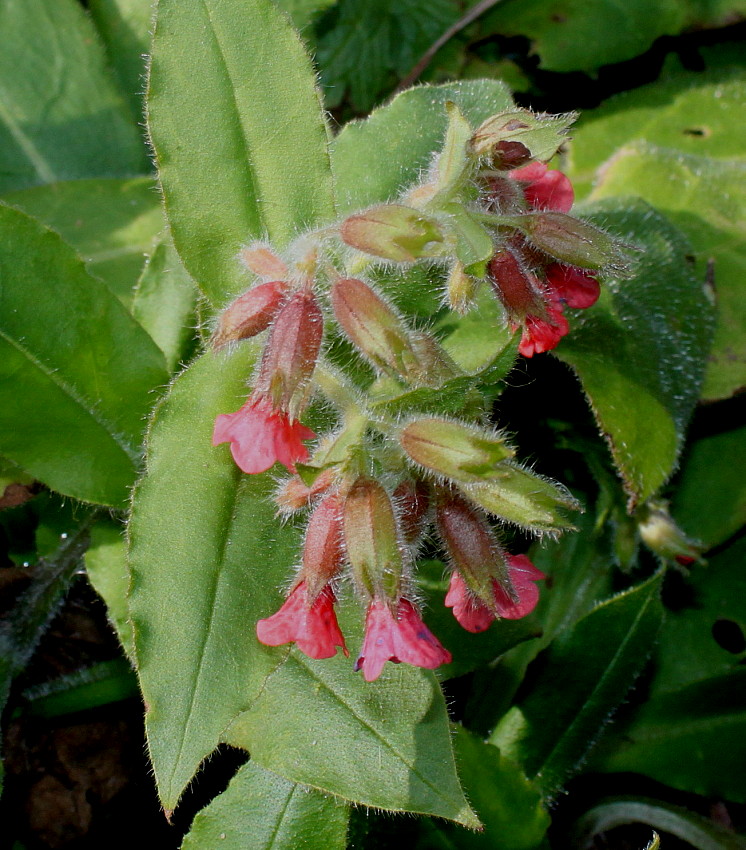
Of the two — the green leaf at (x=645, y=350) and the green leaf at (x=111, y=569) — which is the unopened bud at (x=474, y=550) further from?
the green leaf at (x=111, y=569)

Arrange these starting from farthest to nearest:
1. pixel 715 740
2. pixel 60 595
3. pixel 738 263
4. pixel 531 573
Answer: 1. pixel 738 263
2. pixel 715 740
3. pixel 60 595
4. pixel 531 573

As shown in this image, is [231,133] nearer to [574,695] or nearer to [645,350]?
[645,350]

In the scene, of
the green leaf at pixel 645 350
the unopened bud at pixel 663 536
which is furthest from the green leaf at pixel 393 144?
the unopened bud at pixel 663 536

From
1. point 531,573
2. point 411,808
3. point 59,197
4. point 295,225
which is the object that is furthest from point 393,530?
point 59,197

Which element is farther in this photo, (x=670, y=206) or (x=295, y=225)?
(x=670, y=206)

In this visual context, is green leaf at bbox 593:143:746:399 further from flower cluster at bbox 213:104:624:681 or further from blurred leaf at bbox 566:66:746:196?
flower cluster at bbox 213:104:624:681

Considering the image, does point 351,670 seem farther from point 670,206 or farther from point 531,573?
point 670,206
